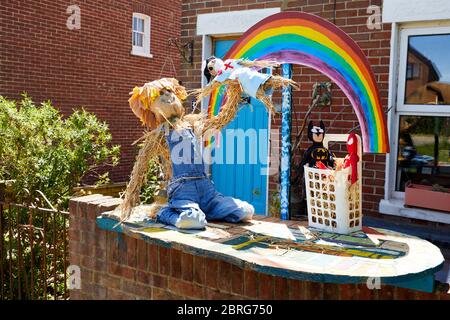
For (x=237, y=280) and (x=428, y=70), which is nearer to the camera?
(x=237, y=280)

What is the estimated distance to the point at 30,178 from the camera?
554cm

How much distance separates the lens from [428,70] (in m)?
4.51

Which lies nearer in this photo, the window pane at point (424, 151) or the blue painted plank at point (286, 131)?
the blue painted plank at point (286, 131)

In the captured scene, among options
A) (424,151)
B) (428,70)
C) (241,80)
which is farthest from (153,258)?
(428,70)

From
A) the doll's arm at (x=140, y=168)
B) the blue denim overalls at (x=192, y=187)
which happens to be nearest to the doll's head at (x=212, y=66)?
the blue denim overalls at (x=192, y=187)

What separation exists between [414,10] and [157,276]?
3.23 meters

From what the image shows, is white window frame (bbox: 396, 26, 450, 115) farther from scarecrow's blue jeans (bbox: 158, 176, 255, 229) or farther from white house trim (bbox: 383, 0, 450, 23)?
scarecrow's blue jeans (bbox: 158, 176, 255, 229)

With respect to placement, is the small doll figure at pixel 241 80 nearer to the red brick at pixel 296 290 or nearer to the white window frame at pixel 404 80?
the red brick at pixel 296 290

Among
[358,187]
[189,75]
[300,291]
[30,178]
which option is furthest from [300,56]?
[30,178]

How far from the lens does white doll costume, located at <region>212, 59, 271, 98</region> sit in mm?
2919

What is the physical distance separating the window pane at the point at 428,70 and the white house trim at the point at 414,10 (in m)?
0.21

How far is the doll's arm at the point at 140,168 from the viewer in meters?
3.33

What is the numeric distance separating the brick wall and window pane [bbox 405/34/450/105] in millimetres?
2366

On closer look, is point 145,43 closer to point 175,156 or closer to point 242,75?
point 175,156
